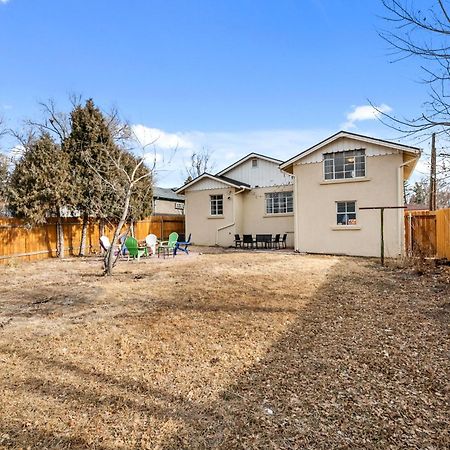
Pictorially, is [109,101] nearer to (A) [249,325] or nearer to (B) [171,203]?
(B) [171,203]

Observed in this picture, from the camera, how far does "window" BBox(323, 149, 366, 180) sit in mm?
13531

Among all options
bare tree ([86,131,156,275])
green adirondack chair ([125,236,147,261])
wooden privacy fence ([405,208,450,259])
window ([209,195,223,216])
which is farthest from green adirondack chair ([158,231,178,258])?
wooden privacy fence ([405,208,450,259])

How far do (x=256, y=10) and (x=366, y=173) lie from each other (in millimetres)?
7563

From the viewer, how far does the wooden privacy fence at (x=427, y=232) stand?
11.4 m

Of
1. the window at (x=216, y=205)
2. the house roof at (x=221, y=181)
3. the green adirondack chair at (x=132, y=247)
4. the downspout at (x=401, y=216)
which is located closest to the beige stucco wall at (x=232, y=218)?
the window at (x=216, y=205)

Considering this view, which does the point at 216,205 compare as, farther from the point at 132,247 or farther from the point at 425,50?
the point at 425,50

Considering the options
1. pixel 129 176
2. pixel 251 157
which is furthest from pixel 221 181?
pixel 129 176

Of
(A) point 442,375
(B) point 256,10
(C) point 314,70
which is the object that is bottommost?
(A) point 442,375

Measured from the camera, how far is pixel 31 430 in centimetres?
243

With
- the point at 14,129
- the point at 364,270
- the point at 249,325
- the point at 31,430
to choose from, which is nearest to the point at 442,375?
the point at 249,325

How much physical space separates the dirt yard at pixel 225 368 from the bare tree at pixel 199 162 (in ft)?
128

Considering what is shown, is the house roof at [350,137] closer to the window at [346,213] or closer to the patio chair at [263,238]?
the window at [346,213]

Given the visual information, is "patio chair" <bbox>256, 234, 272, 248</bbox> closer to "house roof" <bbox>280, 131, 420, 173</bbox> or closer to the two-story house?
the two-story house

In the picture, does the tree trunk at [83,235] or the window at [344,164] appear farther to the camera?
the tree trunk at [83,235]
